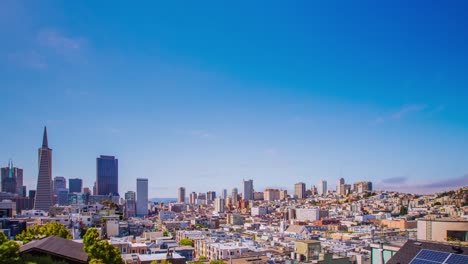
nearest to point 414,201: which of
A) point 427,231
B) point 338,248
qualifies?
point 338,248

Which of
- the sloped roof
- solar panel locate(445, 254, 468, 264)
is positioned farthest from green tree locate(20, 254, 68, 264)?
the sloped roof

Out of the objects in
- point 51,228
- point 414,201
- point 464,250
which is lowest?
point 414,201

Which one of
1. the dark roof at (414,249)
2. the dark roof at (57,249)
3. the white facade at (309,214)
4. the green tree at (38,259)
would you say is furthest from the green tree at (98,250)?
the white facade at (309,214)

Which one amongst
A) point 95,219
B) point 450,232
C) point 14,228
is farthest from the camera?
point 95,219

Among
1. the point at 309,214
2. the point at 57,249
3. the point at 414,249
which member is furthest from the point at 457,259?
the point at 309,214

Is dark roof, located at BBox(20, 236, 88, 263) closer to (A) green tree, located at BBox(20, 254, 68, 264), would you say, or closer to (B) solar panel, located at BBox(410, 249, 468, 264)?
(A) green tree, located at BBox(20, 254, 68, 264)

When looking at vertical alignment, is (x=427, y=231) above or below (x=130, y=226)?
above

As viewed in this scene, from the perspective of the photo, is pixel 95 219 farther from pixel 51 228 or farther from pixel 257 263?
pixel 257 263

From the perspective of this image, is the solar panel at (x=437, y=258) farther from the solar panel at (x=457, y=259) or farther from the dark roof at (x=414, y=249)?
the dark roof at (x=414, y=249)

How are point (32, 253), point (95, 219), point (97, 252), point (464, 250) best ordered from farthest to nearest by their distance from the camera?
point (95, 219), point (97, 252), point (32, 253), point (464, 250)
